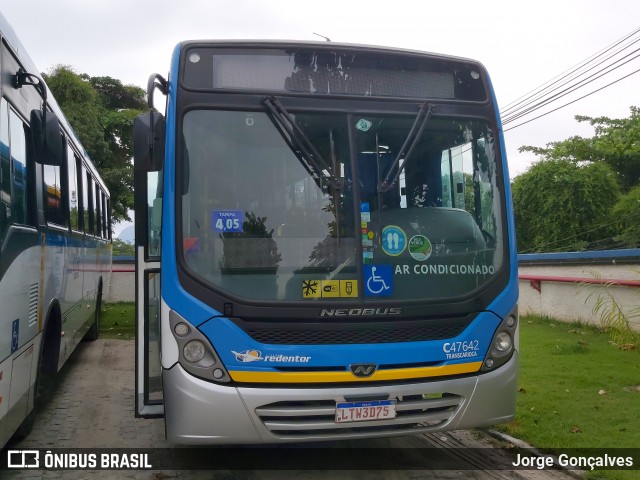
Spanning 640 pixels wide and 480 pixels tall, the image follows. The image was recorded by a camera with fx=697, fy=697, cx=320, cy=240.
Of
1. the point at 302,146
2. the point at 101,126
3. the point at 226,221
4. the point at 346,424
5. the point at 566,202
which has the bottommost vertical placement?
the point at 346,424

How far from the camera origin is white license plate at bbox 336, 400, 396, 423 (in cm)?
475

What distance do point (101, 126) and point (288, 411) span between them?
26852mm

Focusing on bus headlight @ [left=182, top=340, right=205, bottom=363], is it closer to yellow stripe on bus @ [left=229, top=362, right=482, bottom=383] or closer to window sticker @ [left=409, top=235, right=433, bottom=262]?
yellow stripe on bus @ [left=229, top=362, right=482, bottom=383]

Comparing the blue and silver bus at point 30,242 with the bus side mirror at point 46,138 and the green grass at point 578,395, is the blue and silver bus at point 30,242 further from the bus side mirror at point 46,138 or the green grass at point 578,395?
the green grass at point 578,395

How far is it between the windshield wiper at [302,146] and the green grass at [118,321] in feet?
30.8

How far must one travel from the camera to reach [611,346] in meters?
10.3

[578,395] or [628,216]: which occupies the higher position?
[628,216]

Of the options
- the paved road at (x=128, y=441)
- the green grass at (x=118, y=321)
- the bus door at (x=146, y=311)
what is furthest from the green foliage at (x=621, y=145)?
the bus door at (x=146, y=311)

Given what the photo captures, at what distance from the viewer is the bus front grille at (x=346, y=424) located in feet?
15.4

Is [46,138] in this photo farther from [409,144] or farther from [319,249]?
[409,144]

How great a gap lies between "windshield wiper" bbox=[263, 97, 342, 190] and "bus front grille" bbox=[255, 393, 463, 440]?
158cm

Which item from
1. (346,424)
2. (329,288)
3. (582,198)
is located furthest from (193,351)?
(582,198)

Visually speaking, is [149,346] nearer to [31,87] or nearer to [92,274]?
[31,87]

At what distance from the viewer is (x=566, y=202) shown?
84.7ft
